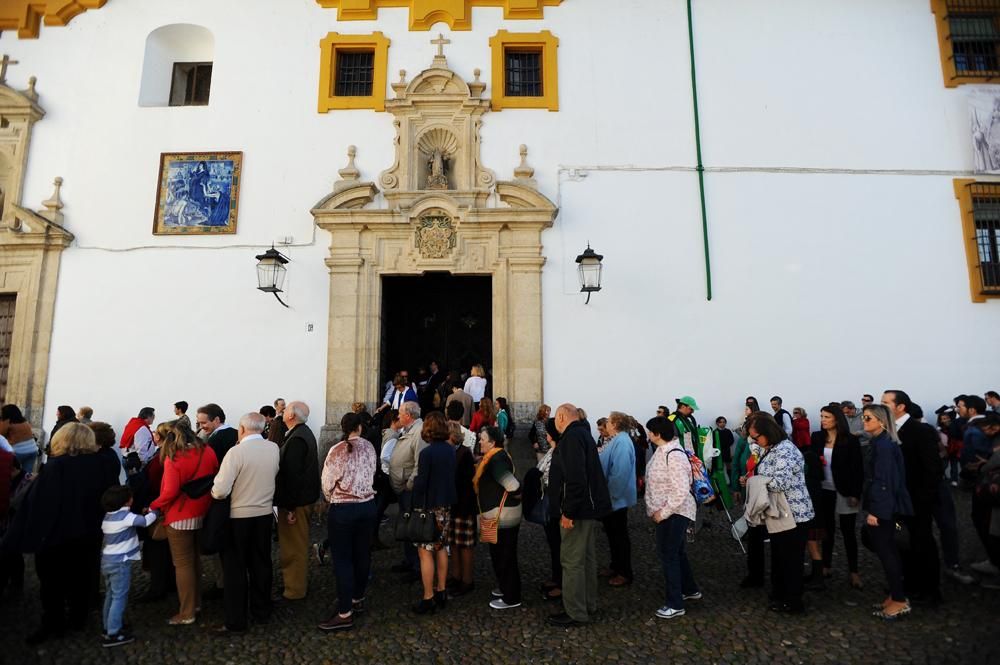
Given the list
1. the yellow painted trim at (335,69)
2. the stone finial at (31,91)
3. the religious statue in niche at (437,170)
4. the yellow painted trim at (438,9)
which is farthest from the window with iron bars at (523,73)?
the stone finial at (31,91)

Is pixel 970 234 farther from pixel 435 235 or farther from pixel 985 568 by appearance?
pixel 435 235

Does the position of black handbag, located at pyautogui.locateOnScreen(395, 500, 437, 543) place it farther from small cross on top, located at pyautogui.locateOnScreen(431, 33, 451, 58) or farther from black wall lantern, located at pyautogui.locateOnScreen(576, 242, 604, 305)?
small cross on top, located at pyautogui.locateOnScreen(431, 33, 451, 58)

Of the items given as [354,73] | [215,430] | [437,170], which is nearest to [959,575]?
[215,430]

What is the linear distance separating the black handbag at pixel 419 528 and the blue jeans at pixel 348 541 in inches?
10.0

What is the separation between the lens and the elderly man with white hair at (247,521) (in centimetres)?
431

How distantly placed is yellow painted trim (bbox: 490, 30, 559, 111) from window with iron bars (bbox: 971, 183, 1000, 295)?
755 centimetres

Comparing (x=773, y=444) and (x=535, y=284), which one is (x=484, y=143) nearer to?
(x=535, y=284)

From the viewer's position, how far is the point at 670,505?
4457 millimetres

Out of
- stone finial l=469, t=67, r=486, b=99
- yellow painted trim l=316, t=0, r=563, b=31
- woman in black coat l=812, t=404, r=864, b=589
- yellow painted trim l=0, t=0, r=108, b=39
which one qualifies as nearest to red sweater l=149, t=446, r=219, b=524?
woman in black coat l=812, t=404, r=864, b=589

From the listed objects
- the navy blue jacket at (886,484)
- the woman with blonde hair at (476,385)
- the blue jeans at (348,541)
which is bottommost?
the blue jeans at (348,541)

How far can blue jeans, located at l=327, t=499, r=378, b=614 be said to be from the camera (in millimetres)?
4383

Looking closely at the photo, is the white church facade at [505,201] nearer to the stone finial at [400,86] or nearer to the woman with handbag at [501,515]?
the stone finial at [400,86]

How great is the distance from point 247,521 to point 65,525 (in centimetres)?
114

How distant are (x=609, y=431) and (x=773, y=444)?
1.30 metres
